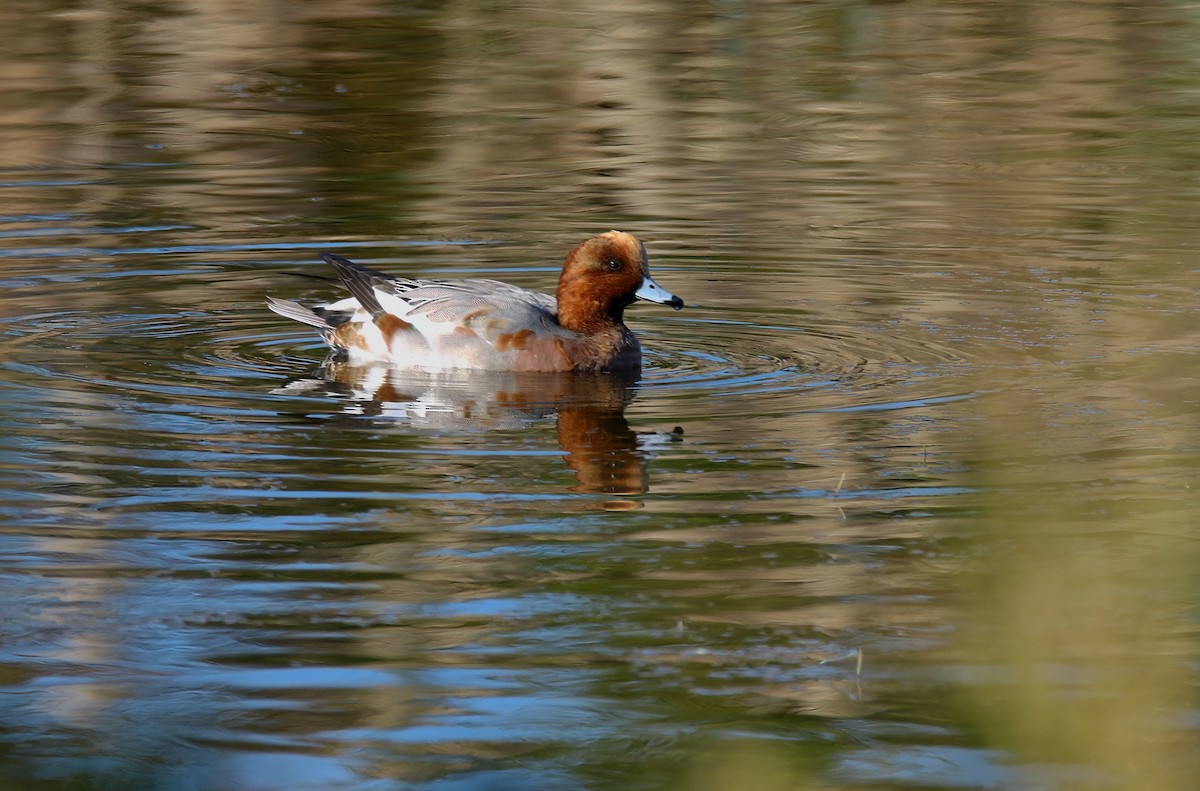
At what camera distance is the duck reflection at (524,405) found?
24.2 ft

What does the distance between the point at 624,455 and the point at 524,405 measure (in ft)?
3.87

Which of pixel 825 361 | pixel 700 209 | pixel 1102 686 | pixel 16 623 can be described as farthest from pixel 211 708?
pixel 700 209

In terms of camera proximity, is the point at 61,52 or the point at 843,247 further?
the point at 61,52

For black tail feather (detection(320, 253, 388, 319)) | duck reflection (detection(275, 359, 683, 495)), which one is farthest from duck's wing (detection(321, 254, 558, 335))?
duck reflection (detection(275, 359, 683, 495))

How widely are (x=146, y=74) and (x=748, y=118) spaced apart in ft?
20.1

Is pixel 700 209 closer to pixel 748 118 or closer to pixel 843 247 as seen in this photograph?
pixel 843 247

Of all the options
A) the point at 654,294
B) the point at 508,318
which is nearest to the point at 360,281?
the point at 508,318

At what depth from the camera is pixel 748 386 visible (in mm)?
8586

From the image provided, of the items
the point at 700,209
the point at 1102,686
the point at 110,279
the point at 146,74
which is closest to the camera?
the point at 1102,686

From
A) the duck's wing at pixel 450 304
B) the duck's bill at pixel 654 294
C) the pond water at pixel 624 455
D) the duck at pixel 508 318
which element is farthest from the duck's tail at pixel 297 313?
the duck's bill at pixel 654 294

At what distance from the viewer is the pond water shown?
455 cm

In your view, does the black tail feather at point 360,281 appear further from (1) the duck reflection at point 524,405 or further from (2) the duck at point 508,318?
(1) the duck reflection at point 524,405

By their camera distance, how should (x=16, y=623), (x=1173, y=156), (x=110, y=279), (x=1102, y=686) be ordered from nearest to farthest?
(x=1102, y=686)
(x=16, y=623)
(x=110, y=279)
(x=1173, y=156)

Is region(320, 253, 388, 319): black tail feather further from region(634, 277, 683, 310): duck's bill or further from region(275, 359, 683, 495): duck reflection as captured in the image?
region(634, 277, 683, 310): duck's bill
